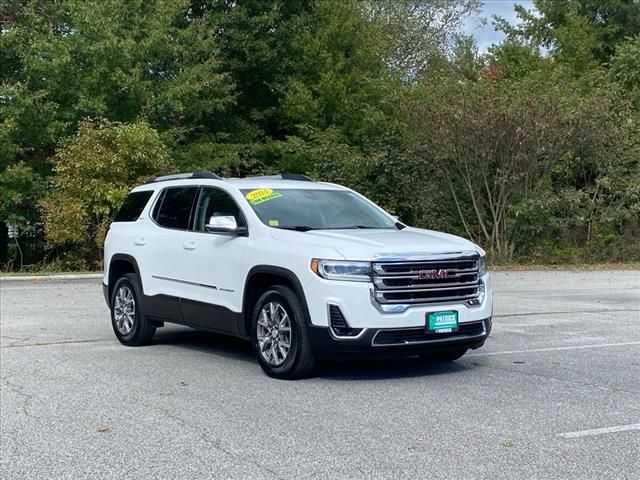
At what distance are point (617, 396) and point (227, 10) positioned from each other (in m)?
24.5

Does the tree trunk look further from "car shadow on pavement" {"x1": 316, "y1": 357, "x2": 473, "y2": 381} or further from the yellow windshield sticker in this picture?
"car shadow on pavement" {"x1": 316, "y1": 357, "x2": 473, "y2": 381}

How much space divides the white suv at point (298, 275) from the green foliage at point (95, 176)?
12.7 metres

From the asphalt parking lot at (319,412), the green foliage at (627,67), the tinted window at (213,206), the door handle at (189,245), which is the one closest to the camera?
the asphalt parking lot at (319,412)

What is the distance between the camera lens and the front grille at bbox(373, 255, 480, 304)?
23.5ft

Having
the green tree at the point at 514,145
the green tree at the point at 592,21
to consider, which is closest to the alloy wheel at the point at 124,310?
the green tree at the point at 514,145

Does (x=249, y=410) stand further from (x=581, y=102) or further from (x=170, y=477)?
(x=581, y=102)

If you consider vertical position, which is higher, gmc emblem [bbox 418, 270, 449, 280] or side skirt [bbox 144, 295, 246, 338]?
gmc emblem [bbox 418, 270, 449, 280]

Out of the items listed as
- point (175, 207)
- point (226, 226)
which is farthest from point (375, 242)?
point (175, 207)

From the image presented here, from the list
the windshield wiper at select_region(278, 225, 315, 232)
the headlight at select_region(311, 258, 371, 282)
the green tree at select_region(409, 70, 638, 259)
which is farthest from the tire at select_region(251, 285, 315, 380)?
the green tree at select_region(409, 70, 638, 259)

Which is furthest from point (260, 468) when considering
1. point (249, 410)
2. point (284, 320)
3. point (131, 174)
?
point (131, 174)

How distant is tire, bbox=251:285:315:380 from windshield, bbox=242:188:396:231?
833 mm

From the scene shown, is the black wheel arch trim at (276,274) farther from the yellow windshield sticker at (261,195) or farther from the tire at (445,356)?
the tire at (445,356)

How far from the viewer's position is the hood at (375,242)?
7203 mm

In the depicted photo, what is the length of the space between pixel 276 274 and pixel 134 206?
3562 mm
